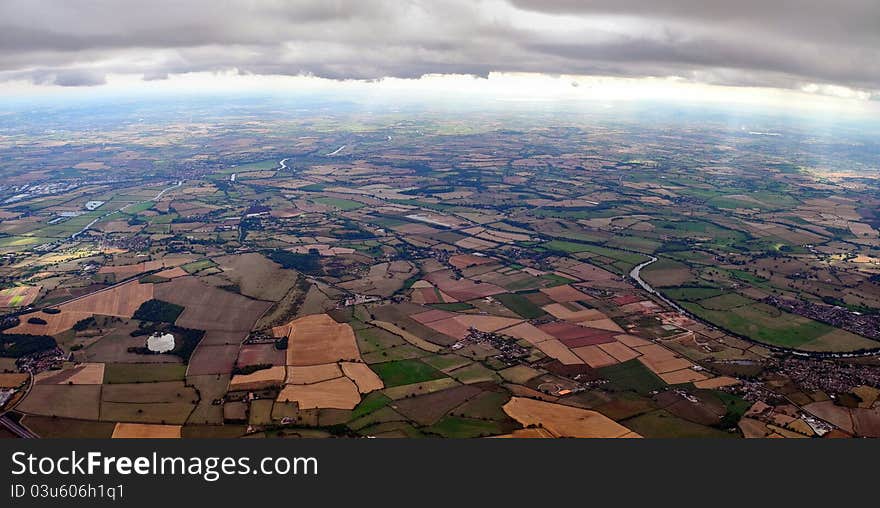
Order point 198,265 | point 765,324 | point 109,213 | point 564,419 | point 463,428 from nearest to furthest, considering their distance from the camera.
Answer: point 463,428 < point 564,419 < point 765,324 < point 198,265 < point 109,213

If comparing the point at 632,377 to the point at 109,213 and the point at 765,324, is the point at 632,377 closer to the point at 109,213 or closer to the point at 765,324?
the point at 765,324

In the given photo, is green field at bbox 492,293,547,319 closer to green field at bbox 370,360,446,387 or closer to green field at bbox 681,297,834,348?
green field at bbox 370,360,446,387

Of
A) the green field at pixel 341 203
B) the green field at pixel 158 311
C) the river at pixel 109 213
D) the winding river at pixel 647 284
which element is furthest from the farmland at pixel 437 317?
the river at pixel 109 213

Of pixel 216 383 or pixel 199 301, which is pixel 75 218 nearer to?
pixel 199 301

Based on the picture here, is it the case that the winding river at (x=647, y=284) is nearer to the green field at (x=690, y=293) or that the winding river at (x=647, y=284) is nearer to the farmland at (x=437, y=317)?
the farmland at (x=437, y=317)

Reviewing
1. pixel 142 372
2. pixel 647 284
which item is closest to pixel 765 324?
pixel 647 284

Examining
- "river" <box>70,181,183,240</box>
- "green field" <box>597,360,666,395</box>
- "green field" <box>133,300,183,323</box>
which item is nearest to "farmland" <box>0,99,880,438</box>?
"green field" <box>597,360,666,395</box>

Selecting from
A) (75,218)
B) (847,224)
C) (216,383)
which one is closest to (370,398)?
(216,383)

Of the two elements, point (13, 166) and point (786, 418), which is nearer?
point (786, 418)
